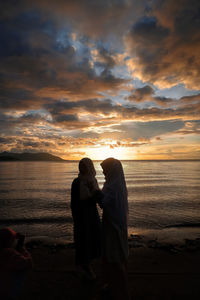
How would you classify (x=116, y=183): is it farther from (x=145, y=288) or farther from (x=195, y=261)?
(x=195, y=261)

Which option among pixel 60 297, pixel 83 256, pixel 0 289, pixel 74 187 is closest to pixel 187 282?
pixel 83 256

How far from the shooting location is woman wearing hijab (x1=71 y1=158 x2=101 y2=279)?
3.78 m

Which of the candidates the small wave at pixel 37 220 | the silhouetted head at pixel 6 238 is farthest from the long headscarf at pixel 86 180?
the small wave at pixel 37 220

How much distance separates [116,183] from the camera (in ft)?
11.1

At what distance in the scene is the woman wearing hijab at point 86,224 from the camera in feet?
12.4

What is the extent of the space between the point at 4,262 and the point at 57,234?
5496 mm

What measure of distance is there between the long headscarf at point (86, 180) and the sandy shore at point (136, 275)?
61.7 inches

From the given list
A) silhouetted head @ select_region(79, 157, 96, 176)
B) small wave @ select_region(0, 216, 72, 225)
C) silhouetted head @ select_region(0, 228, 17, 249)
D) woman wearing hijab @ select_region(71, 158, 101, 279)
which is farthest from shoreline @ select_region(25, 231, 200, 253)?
silhouetted head @ select_region(0, 228, 17, 249)

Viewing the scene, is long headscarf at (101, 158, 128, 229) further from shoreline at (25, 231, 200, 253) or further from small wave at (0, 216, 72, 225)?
small wave at (0, 216, 72, 225)

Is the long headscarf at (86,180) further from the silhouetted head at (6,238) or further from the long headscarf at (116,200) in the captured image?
the silhouetted head at (6,238)

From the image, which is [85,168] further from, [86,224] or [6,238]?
[6,238]

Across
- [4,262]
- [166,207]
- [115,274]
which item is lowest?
[166,207]

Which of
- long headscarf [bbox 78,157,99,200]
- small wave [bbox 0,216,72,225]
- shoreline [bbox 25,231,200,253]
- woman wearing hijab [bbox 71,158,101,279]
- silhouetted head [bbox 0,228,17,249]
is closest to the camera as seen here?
silhouetted head [bbox 0,228,17,249]

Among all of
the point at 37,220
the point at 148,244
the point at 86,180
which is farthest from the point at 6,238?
the point at 37,220
